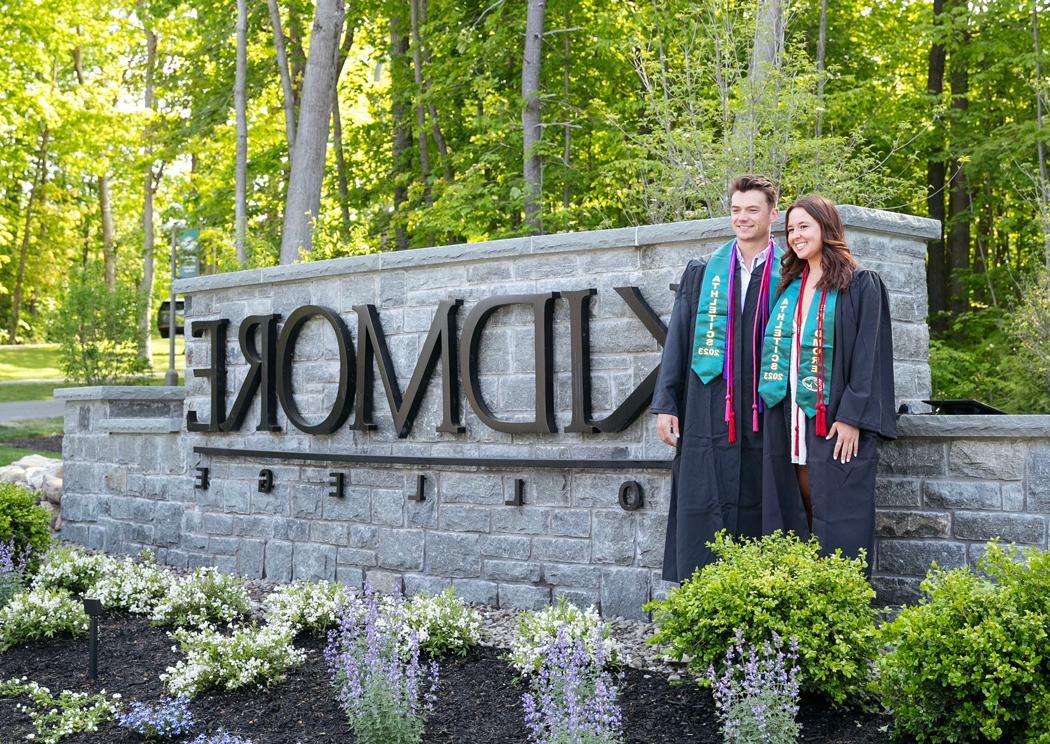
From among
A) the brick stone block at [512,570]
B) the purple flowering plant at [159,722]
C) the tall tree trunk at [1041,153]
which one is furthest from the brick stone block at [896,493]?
the tall tree trunk at [1041,153]

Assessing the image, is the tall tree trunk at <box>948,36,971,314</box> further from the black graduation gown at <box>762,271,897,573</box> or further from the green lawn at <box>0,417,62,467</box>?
the green lawn at <box>0,417,62,467</box>

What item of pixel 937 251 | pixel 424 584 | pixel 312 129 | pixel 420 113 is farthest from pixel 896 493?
pixel 420 113

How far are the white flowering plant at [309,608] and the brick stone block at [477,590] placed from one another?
2.47ft

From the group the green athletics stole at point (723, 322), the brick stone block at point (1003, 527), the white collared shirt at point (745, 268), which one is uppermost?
the white collared shirt at point (745, 268)

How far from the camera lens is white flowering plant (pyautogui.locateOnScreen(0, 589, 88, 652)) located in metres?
5.75

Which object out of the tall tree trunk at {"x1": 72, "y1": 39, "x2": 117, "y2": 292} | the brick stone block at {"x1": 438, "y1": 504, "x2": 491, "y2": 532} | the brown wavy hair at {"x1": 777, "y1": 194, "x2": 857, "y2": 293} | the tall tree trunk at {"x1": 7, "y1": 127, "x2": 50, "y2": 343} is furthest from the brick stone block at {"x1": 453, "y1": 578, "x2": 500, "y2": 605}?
the tall tree trunk at {"x1": 7, "y1": 127, "x2": 50, "y2": 343}

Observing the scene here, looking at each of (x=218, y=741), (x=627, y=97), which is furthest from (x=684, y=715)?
(x=627, y=97)

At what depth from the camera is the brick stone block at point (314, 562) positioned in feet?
22.8

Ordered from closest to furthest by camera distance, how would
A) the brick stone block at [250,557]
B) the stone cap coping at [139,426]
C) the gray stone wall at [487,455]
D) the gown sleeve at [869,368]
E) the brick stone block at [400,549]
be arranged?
the gown sleeve at [869,368]
the gray stone wall at [487,455]
the brick stone block at [400,549]
the brick stone block at [250,557]
the stone cap coping at [139,426]

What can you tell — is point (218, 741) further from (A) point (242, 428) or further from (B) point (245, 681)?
(A) point (242, 428)

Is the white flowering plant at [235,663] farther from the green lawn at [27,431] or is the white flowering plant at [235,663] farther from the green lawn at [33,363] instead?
the green lawn at [33,363]

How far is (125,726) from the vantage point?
4375 millimetres

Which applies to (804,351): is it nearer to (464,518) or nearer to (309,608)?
(464,518)

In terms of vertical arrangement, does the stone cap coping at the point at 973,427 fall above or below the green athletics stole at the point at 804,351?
below
